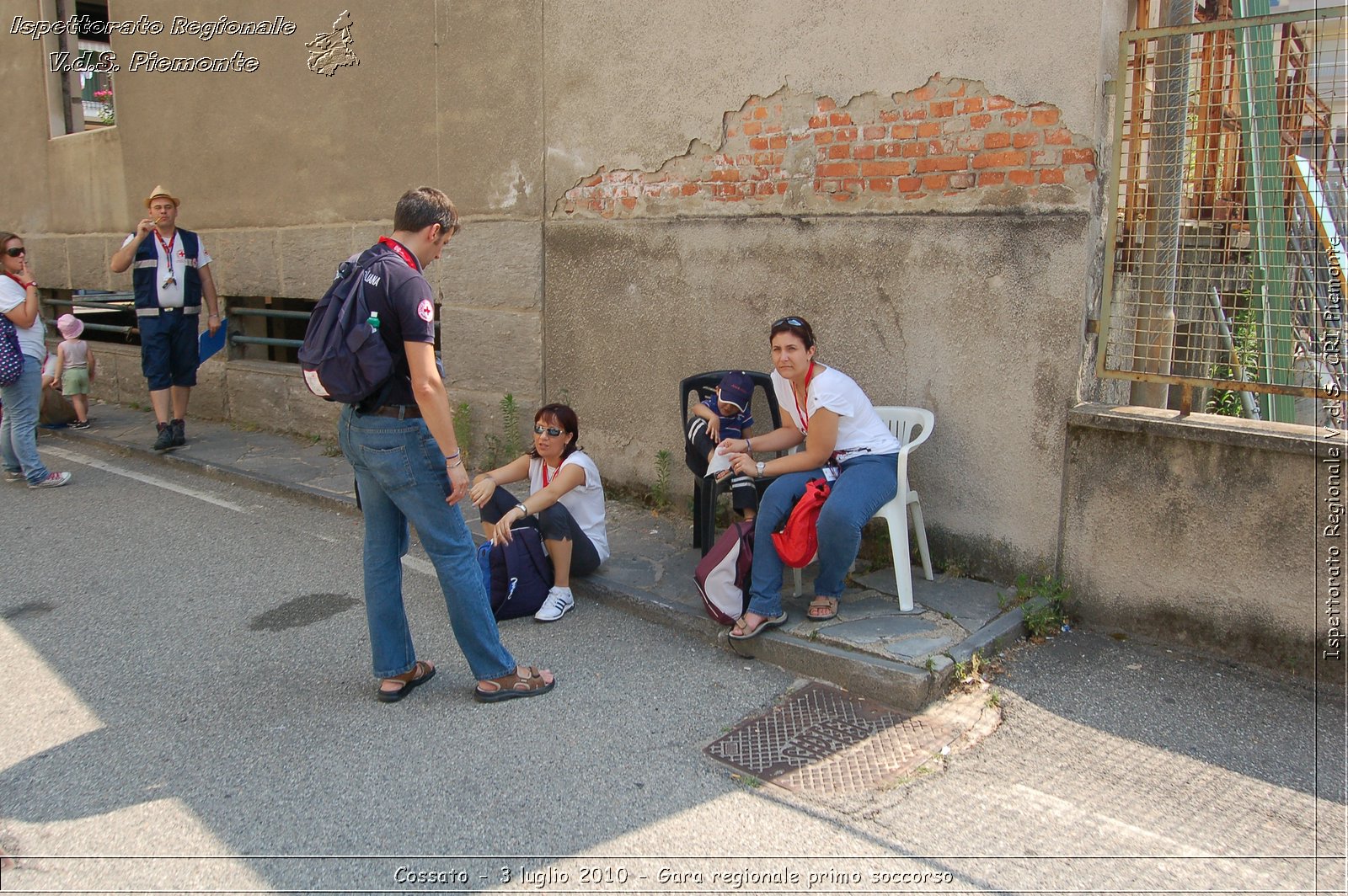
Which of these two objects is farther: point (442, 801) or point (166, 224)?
point (166, 224)

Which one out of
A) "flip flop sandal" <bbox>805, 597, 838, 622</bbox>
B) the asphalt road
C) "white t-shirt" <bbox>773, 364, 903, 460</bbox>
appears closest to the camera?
the asphalt road

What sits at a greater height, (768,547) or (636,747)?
(768,547)

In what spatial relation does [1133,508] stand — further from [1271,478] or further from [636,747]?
[636,747]

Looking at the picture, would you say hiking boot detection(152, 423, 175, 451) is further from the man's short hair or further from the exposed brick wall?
the man's short hair

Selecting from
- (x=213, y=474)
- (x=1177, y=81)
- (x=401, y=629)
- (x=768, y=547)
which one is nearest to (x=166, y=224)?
(x=213, y=474)

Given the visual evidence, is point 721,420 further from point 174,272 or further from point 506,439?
point 174,272

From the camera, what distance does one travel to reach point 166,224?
26.6 ft

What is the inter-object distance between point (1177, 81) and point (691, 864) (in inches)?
151

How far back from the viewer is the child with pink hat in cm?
897

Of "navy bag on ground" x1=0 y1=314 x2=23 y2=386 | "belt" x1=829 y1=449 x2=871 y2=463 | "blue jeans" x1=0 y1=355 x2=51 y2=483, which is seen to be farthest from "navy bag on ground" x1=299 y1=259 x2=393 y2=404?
"blue jeans" x1=0 y1=355 x2=51 y2=483

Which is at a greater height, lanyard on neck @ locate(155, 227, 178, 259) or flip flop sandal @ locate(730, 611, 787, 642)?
lanyard on neck @ locate(155, 227, 178, 259)

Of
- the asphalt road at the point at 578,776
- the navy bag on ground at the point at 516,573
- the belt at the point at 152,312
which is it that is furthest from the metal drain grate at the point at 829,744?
the belt at the point at 152,312

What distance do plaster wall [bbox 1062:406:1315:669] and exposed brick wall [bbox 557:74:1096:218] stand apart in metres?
1.12

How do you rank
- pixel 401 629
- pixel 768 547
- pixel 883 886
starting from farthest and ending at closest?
pixel 768 547, pixel 401 629, pixel 883 886
